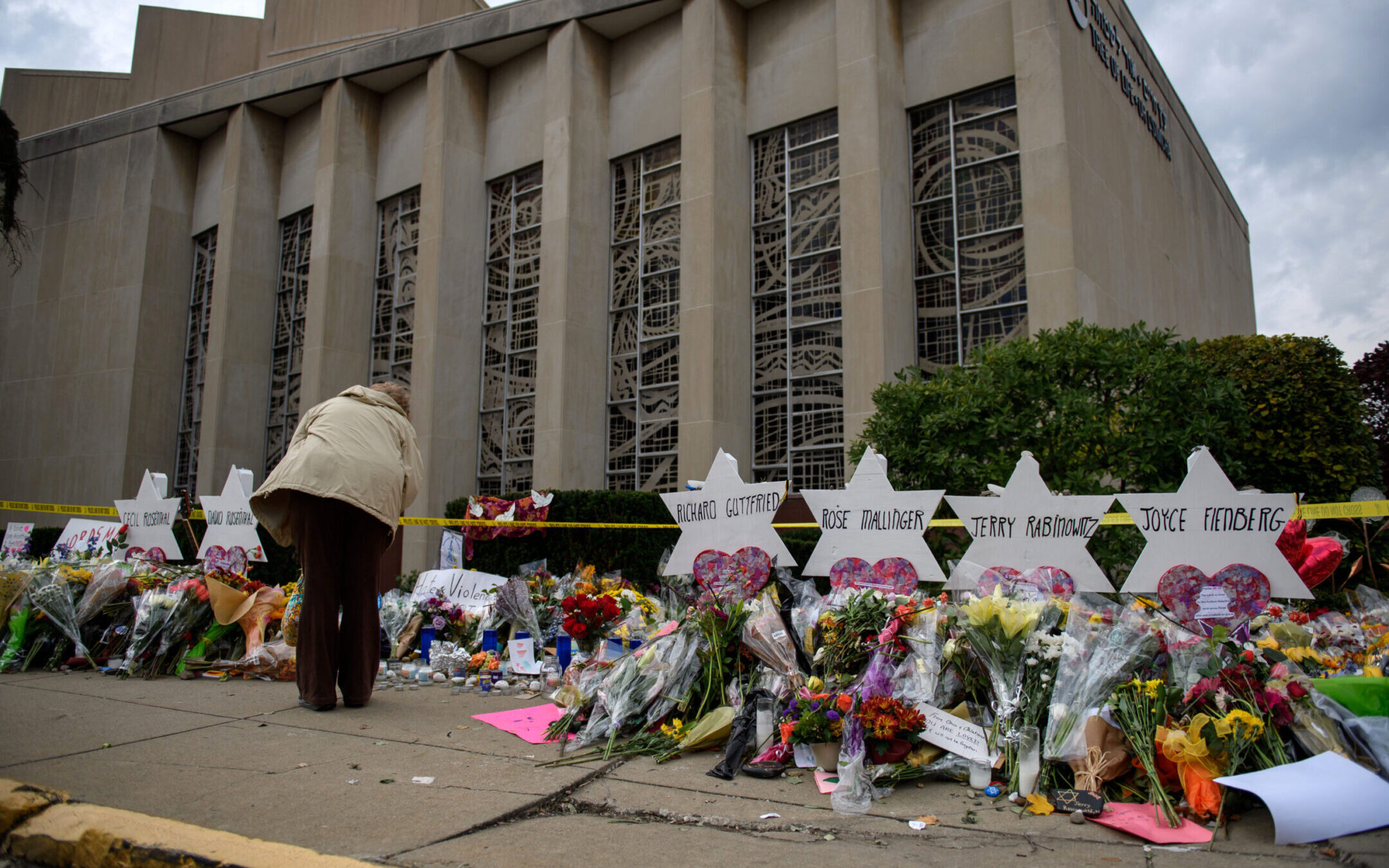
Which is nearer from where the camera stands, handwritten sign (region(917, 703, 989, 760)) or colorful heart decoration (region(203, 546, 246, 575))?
handwritten sign (region(917, 703, 989, 760))

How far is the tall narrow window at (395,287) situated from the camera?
737 inches

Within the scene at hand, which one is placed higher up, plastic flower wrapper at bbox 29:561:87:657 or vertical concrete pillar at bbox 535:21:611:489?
vertical concrete pillar at bbox 535:21:611:489

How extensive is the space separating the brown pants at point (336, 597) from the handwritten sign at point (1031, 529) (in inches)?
135

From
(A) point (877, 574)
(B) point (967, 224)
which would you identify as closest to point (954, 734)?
(A) point (877, 574)

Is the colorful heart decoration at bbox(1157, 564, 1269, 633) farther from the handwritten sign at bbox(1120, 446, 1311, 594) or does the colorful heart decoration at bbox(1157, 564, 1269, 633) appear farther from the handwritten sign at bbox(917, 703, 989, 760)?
the handwritten sign at bbox(917, 703, 989, 760)

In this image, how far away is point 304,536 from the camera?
4973mm

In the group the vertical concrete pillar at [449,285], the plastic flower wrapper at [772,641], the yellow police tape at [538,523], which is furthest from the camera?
the vertical concrete pillar at [449,285]

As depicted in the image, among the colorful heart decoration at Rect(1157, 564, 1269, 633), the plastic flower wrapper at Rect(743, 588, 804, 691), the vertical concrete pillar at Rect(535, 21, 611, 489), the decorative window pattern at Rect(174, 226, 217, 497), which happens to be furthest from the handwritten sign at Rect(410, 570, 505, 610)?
the decorative window pattern at Rect(174, 226, 217, 497)

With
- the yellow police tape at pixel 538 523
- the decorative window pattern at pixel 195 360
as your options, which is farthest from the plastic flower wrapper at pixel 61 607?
the decorative window pattern at pixel 195 360

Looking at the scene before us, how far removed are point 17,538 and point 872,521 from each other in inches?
510

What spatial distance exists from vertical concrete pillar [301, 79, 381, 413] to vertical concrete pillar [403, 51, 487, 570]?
2.28 meters

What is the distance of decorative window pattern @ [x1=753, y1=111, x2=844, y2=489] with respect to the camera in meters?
13.2

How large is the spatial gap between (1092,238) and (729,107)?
6.12 meters

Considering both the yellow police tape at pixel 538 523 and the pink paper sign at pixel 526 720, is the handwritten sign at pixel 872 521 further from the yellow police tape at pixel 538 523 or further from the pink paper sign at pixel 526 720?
the pink paper sign at pixel 526 720
